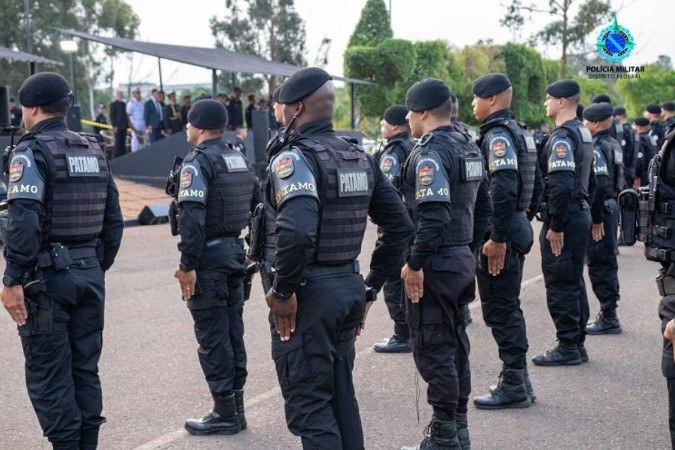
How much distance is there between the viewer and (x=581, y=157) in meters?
6.24

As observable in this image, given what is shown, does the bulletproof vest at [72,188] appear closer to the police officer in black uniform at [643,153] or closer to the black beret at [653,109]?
the police officer in black uniform at [643,153]

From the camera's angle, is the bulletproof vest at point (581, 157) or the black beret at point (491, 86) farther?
the bulletproof vest at point (581, 157)

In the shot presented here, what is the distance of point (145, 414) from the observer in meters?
5.15

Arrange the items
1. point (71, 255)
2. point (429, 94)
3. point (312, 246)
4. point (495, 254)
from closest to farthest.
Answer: point (312, 246), point (71, 255), point (429, 94), point (495, 254)

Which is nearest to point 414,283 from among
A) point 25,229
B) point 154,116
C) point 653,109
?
point 25,229

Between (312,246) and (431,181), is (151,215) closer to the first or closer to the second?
(431,181)

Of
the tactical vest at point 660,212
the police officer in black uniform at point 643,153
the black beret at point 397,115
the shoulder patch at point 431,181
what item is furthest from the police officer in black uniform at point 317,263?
the police officer in black uniform at point 643,153

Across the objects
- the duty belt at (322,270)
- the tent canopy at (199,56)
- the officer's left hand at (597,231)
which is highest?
the tent canopy at (199,56)

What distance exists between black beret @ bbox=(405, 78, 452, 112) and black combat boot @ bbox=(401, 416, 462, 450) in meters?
1.74

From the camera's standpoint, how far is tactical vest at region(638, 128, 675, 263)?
135 inches

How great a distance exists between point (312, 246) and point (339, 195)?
12.6 inches

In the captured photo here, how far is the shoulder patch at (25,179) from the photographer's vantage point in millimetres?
3900

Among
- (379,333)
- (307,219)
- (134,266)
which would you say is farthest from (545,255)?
(134,266)

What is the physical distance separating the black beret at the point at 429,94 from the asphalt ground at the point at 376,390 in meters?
1.59
